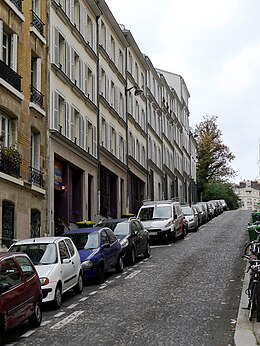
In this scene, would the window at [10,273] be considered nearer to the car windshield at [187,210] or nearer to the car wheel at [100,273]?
the car wheel at [100,273]

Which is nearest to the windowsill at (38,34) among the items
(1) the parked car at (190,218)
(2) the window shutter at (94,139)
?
(2) the window shutter at (94,139)

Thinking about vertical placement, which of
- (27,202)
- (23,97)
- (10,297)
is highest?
(23,97)

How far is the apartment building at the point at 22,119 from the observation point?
22891 millimetres

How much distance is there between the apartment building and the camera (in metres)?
22.9

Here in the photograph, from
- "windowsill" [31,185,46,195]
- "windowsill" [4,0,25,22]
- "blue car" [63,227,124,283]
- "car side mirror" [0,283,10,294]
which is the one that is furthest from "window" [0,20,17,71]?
"car side mirror" [0,283,10,294]

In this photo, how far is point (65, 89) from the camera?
30.4 m

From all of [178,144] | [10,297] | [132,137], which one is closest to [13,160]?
[10,297]

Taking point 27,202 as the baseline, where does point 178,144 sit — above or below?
above

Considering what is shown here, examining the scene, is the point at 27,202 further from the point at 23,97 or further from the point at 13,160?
the point at 23,97

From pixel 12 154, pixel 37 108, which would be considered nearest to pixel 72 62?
pixel 37 108

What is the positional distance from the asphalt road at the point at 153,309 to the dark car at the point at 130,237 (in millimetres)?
632

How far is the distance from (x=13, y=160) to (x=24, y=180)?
66.3 inches

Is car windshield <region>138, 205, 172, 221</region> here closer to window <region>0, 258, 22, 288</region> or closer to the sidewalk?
the sidewalk

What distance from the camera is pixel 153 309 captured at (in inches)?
554
